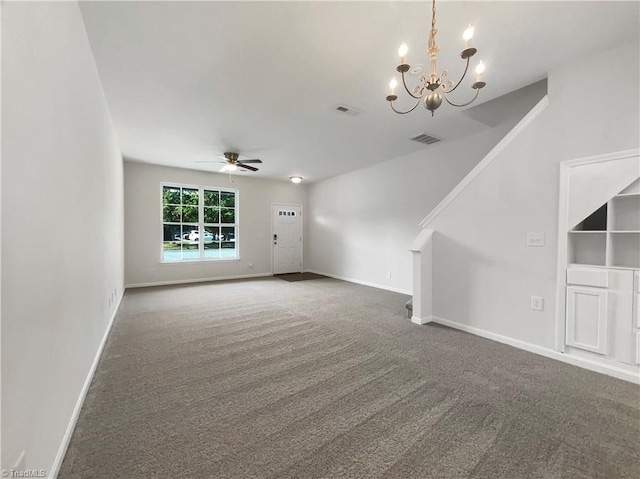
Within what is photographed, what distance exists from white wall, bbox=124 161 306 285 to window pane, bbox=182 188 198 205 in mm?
199

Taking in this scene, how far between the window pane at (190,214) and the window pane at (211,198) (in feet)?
1.02

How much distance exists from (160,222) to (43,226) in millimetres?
5439

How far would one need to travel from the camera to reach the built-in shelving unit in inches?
91.0

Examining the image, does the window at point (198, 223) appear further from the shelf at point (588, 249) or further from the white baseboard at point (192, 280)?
the shelf at point (588, 249)

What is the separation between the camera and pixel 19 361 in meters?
0.99

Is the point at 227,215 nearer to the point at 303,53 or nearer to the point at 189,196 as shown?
the point at 189,196

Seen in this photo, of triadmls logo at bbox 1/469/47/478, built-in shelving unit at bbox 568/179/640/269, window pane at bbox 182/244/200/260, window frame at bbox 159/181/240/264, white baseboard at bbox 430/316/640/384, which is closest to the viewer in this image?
triadmls logo at bbox 1/469/47/478

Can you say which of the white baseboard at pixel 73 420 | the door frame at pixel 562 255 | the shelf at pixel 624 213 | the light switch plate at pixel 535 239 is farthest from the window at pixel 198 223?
the shelf at pixel 624 213

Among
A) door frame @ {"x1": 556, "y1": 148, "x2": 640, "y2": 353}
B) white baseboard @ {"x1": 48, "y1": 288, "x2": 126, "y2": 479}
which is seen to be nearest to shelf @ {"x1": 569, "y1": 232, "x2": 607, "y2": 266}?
door frame @ {"x1": 556, "y1": 148, "x2": 640, "y2": 353}

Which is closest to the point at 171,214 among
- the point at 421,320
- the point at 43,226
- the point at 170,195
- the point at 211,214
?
the point at 170,195

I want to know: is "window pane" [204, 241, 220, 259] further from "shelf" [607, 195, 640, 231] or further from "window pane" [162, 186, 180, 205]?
"shelf" [607, 195, 640, 231]

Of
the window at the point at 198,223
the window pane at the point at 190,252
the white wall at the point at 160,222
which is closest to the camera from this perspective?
A: the white wall at the point at 160,222

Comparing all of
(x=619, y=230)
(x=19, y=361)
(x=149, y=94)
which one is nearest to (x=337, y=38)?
(x=149, y=94)

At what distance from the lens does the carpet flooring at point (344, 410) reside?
1398 mm
